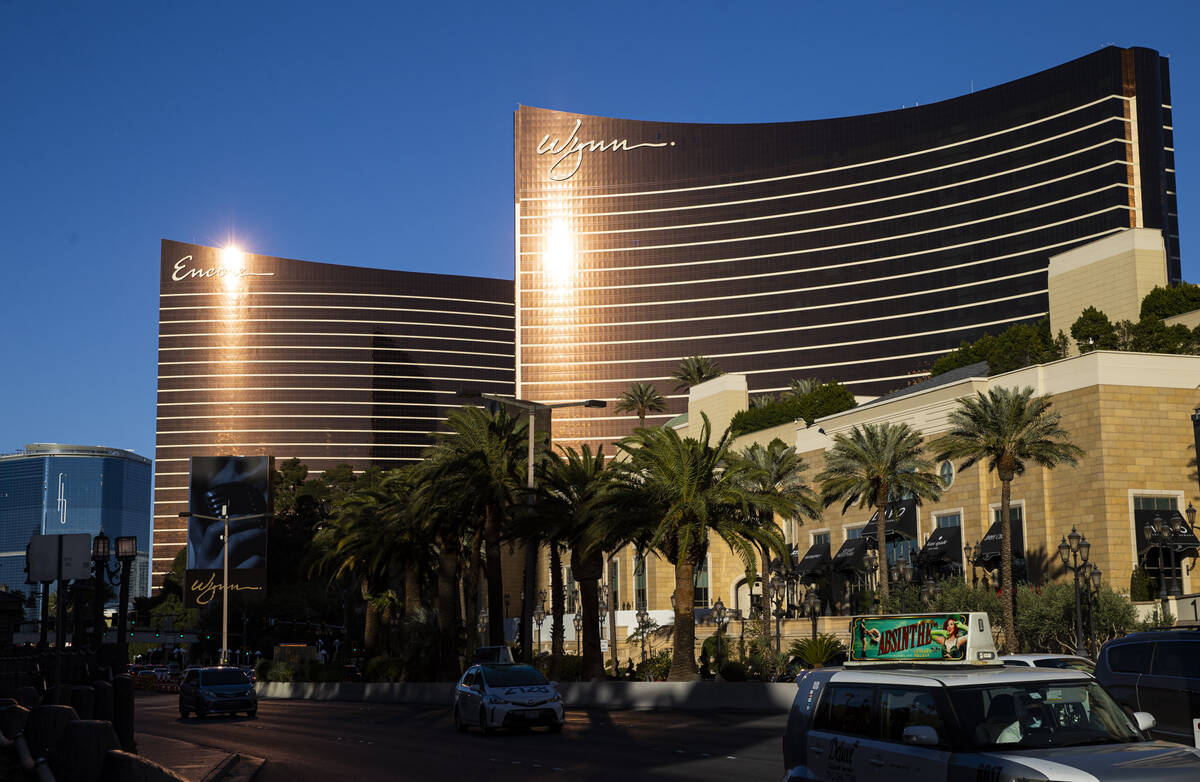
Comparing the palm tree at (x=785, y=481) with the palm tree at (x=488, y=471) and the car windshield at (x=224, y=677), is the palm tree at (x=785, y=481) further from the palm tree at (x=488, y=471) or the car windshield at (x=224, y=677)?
the car windshield at (x=224, y=677)

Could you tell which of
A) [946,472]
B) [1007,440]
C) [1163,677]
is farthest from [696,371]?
[1163,677]

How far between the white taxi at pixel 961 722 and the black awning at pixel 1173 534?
57.2 meters

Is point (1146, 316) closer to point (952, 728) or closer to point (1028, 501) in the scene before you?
point (1028, 501)

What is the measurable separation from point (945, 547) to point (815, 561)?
554 inches

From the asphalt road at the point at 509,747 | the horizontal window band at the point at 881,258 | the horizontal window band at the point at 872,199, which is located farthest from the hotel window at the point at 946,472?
the horizontal window band at the point at 872,199

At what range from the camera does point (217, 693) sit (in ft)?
123

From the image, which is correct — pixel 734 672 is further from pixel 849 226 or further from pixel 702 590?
pixel 849 226

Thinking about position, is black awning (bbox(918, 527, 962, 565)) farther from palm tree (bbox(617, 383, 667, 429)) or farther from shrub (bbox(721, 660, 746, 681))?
palm tree (bbox(617, 383, 667, 429))

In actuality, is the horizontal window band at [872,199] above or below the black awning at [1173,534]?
above

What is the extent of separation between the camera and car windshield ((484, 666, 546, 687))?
2588 centimetres

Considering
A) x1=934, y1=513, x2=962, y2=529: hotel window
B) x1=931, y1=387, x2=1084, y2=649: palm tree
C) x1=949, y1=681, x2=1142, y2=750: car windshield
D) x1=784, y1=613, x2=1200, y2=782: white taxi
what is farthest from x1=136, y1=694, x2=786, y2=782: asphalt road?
x1=934, y1=513, x2=962, y2=529: hotel window

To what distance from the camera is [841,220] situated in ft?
529

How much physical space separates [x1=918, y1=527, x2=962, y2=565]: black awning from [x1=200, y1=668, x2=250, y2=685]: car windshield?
44.5m

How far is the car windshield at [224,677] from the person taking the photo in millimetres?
38469
